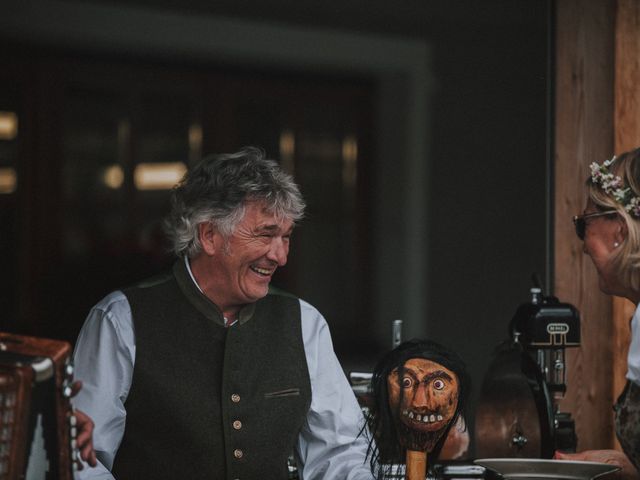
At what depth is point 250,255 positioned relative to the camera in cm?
314

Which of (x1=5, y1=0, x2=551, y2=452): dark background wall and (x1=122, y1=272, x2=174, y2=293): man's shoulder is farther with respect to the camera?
(x1=5, y1=0, x2=551, y2=452): dark background wall

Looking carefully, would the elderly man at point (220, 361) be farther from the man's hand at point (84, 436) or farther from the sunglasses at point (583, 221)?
the sunglasses at point (583, 221)

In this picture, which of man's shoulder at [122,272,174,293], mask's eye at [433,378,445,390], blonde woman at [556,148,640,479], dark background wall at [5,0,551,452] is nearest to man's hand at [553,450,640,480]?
blonde woman at [556,148,640,479]

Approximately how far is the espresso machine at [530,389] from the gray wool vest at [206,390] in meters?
0.70

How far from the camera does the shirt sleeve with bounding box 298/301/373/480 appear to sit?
3.19 meters

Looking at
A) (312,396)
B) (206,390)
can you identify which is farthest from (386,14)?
(206,390)

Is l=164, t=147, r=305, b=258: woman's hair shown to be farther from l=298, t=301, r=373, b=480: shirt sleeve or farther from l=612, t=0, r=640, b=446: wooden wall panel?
l=612, t=0, r=640, b=446: wooden wall panel

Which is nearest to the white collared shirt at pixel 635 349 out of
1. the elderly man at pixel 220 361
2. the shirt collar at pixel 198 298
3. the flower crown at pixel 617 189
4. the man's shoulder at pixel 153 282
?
the flower crown at pixel 617 189

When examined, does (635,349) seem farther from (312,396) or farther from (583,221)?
(312,396)

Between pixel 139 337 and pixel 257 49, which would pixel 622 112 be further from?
pixel 257 49

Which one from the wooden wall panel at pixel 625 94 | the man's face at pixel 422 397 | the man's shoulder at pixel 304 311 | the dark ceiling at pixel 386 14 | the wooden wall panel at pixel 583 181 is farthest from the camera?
the dark ceiling at pixel 386 14

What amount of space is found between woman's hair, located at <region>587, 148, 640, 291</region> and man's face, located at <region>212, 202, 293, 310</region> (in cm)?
93

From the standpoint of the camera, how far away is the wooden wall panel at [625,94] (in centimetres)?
431

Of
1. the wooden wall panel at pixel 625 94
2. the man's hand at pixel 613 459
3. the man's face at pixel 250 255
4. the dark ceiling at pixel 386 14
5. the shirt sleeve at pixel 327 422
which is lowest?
the man's hand at pixel 613 459
